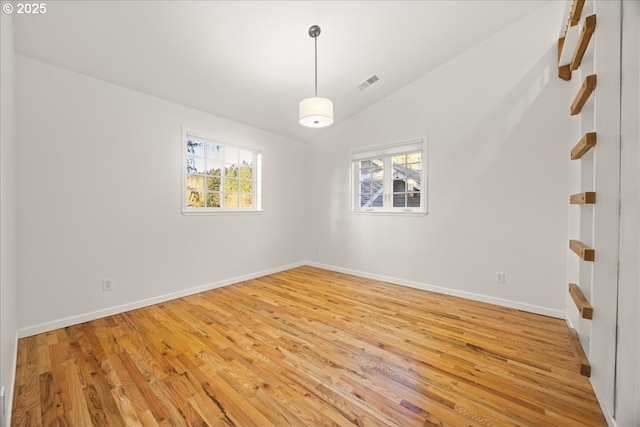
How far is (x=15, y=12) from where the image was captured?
77.4 inches

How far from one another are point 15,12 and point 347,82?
3.15 metres

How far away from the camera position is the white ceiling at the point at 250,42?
7.18 ft

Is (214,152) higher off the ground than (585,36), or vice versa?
(585,36)

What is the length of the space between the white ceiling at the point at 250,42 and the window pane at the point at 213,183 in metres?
0.94

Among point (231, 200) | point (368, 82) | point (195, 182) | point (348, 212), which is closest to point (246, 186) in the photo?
point (231, 200)

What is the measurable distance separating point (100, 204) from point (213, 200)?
4.41ft

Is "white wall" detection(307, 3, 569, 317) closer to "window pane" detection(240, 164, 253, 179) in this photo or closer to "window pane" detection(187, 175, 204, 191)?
"window pane" detection(240, 164, 253, 179)

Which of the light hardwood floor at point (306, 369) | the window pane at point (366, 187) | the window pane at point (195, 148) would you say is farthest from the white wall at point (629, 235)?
the window pane at point (195, 148)

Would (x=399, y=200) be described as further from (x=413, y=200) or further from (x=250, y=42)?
(x=250, y=42)

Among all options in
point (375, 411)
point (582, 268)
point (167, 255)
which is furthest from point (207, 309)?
point (582, 268)

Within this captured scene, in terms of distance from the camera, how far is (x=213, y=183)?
3854mm

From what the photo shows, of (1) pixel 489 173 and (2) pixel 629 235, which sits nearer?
(2) pixel 629 235

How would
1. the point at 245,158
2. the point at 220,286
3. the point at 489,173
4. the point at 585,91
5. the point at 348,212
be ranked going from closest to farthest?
the point at 585,91 → the point at 489,173 → the point at 220,286 → the point at 245,158 → the point at 348,212

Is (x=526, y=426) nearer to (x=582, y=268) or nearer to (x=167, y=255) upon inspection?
(x=582, y=268)
